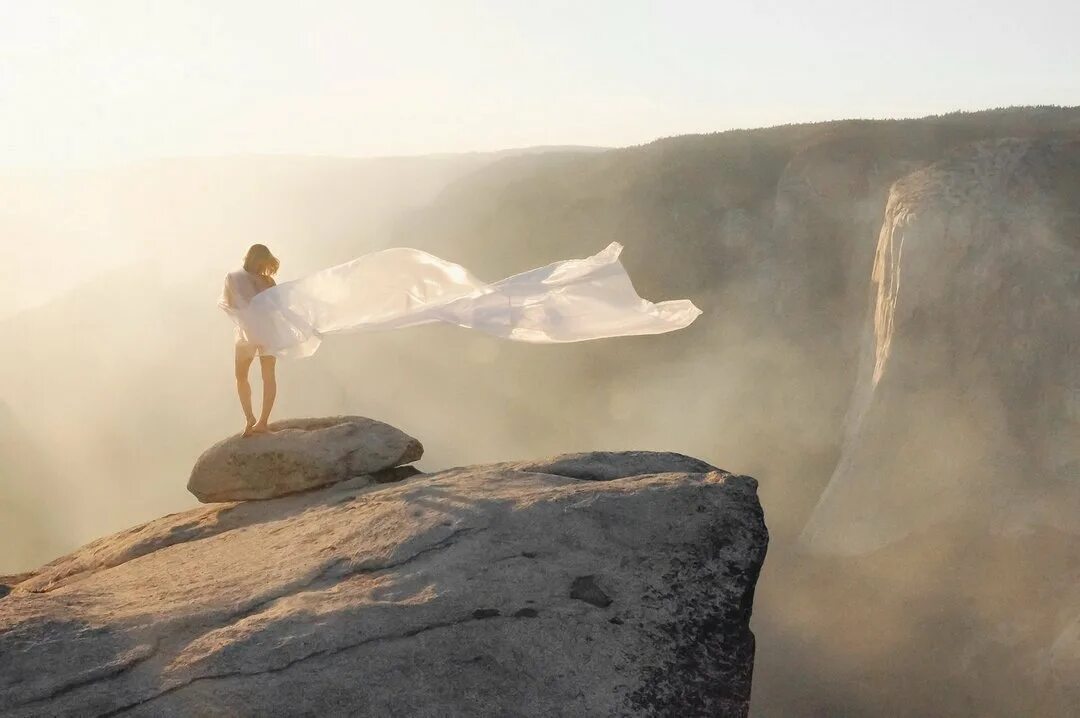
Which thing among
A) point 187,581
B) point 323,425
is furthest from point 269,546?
point 323,425

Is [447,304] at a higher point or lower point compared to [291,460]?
higher

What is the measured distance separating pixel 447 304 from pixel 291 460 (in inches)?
75.4

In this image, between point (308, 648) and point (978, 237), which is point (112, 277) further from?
point (308, 648)

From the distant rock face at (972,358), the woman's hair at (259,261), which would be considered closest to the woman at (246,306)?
the woman's hair at (259,261)

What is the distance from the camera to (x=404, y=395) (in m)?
31.4

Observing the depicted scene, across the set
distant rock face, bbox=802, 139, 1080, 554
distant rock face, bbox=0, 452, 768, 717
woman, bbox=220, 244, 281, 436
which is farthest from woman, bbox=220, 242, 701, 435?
distant rock face, bbox=802, 139, 1080, 554

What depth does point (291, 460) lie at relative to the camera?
781 centimetres

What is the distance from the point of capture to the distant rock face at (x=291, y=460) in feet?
25.6

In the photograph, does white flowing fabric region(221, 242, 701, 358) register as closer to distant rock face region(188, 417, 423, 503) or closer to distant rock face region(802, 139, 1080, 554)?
distant rock face region(188, 417, 423, 503)

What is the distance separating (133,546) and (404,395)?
79.0 feet

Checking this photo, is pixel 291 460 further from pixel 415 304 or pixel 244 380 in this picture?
pixel 415 304

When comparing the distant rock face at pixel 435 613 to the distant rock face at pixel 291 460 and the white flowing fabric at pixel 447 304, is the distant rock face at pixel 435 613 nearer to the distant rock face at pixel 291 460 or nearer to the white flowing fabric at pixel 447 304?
the distant rock face at pixel 291 460

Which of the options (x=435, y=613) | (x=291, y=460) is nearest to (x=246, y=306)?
(x=291, y=460)

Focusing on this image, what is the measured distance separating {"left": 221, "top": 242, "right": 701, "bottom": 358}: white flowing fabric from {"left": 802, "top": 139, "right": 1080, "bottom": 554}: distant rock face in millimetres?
6524
